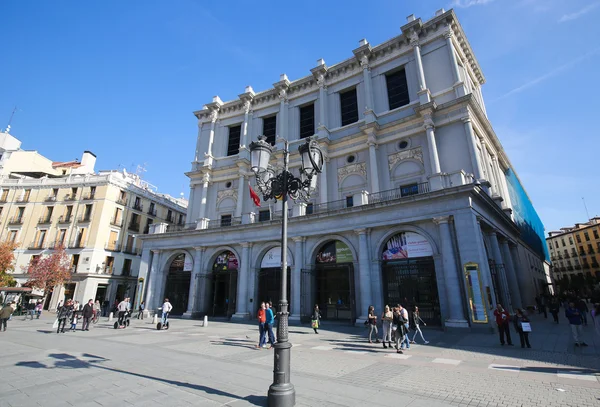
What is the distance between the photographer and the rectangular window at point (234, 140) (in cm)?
3021

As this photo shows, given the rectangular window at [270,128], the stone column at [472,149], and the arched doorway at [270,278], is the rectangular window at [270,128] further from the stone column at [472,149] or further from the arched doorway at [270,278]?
the stone column at [472,149]

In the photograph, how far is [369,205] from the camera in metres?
18.1

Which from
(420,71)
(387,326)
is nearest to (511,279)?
(387,326)

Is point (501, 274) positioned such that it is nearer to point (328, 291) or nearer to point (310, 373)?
point (328, 291)

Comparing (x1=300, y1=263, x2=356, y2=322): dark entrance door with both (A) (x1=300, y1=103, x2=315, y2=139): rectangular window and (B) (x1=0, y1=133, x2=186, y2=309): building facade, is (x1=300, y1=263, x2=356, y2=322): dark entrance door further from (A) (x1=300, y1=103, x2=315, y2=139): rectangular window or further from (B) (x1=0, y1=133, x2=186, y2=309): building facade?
(B) (x1=0, y1=133, x2=186, y2=309): building facade

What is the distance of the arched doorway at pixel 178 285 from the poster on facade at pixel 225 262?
2.91 meters

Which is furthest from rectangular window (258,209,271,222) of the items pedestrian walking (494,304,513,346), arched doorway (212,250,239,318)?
pedestrian walking (494,304,513,346)

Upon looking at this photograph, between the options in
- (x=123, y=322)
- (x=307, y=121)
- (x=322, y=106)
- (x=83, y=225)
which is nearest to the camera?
(x=123, y=322)

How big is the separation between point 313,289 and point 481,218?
11.0 m

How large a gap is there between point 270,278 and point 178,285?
940 cm

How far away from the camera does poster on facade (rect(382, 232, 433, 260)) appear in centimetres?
1698

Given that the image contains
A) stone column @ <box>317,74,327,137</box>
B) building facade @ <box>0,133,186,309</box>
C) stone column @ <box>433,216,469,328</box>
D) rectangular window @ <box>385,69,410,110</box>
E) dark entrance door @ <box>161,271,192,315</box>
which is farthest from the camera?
building facade @ <box>0,133,186,309</box>

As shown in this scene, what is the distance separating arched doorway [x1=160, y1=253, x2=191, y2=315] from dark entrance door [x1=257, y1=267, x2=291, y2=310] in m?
7.14

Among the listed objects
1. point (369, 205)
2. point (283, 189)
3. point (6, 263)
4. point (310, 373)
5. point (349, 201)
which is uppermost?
point (349, 201)
